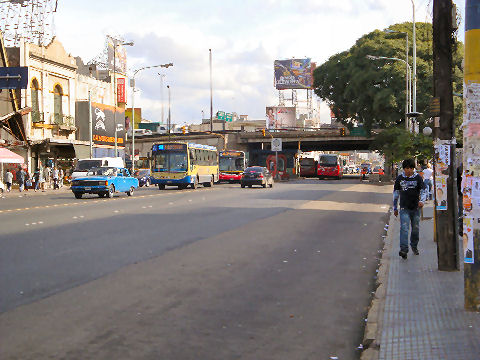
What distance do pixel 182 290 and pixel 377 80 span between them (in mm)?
52611

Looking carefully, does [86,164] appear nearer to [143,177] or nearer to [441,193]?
[143,177]

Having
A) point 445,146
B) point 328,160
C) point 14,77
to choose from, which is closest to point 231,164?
point 328,160

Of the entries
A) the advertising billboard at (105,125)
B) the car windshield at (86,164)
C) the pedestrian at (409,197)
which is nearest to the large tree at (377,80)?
the advertising billboard at (105,125)

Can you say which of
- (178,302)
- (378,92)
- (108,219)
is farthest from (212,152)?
(178,302)

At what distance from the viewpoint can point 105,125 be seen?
195 feet

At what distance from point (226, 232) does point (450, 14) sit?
8026 millimetres

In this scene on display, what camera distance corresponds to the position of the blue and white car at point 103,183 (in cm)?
2903

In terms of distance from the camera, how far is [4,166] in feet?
147

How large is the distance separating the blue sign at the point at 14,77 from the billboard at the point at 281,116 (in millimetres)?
82367

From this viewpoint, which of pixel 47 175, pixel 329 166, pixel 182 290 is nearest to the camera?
pixel 182 290

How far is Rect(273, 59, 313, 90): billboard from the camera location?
381ft

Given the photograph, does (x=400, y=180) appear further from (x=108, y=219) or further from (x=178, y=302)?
(x=108, y=219)

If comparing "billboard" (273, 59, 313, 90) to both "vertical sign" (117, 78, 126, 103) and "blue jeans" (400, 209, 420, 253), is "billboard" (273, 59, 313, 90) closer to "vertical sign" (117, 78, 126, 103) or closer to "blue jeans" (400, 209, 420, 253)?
"vertical sign" (117, 78, 126, 103)

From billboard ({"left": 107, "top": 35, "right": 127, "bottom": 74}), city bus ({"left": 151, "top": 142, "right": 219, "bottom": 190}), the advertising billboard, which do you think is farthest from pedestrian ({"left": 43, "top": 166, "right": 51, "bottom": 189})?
billboard ({"left": 107, "top": 35, "right": 127, "bottom": 74})
